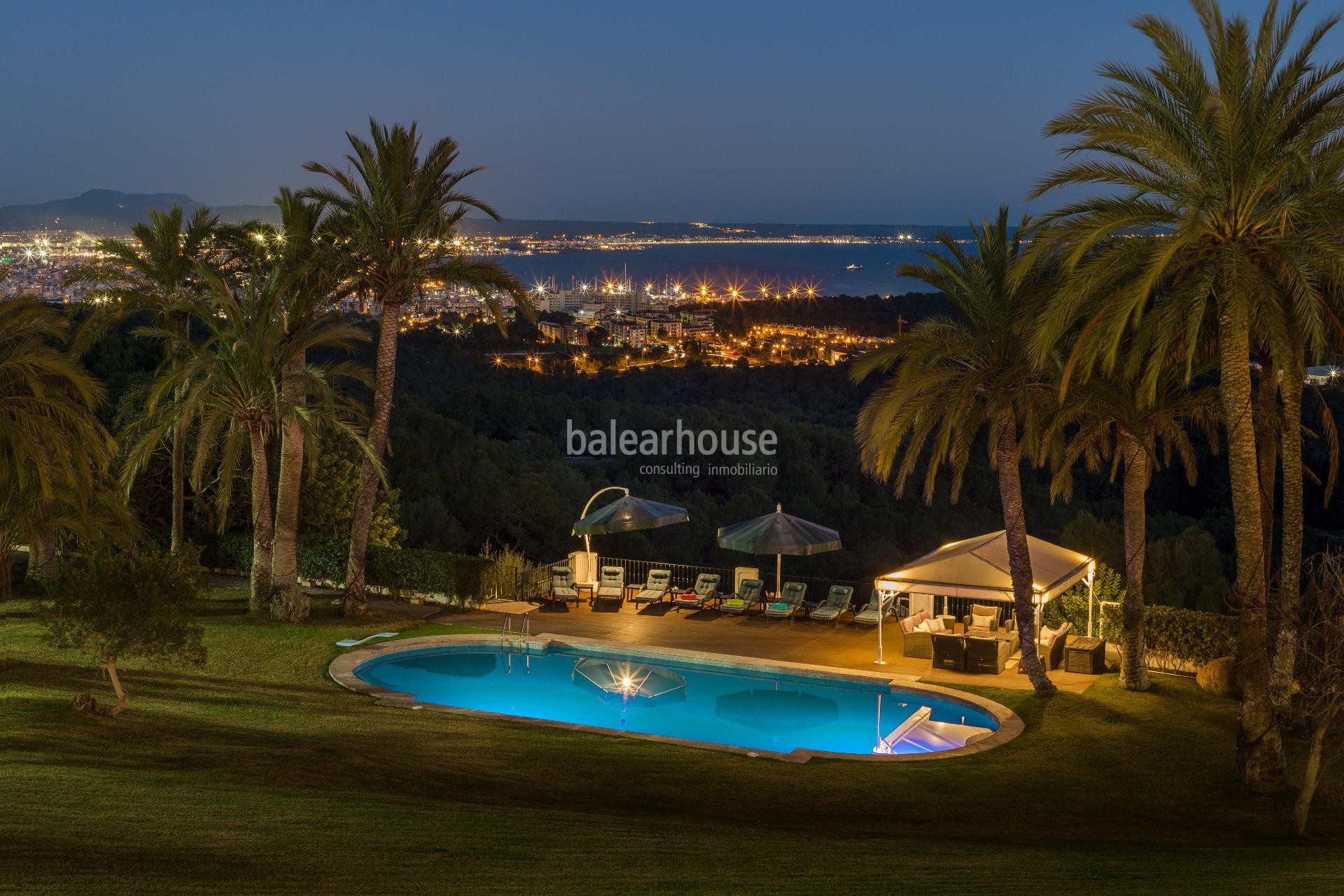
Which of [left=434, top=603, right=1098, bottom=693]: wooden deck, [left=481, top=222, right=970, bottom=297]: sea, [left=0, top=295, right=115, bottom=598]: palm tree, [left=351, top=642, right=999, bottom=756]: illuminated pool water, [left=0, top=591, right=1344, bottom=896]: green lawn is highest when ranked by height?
[left=481, top=222, right=970, bottom=297]: sea

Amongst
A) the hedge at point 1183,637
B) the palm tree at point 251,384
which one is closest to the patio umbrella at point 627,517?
the palm tree at point 251,384

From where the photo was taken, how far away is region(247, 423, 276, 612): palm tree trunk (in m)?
19.0

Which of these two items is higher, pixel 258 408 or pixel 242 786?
pixel 258 408

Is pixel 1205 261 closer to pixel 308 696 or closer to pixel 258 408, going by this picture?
pixel 308 696

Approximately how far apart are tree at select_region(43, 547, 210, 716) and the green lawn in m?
0.78

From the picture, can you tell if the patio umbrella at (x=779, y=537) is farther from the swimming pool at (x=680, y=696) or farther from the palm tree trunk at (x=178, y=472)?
the palm tree trunk at (x=178, y=472)

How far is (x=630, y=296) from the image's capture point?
99250 mm

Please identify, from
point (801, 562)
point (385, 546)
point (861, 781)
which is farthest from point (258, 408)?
point (801, 562)

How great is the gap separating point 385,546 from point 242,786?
12.1m

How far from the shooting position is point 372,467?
18.8 metres

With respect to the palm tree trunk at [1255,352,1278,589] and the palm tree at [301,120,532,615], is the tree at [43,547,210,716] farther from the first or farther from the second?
the palm tree trunk at [1255,352,1278,589]

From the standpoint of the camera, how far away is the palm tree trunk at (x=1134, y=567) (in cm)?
1439

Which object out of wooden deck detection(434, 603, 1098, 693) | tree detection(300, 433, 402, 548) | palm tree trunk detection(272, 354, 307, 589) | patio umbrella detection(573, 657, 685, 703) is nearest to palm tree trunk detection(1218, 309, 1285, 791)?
wooden deck detection(434, 603, 1098, 693)

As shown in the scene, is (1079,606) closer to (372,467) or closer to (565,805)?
(565,805)
